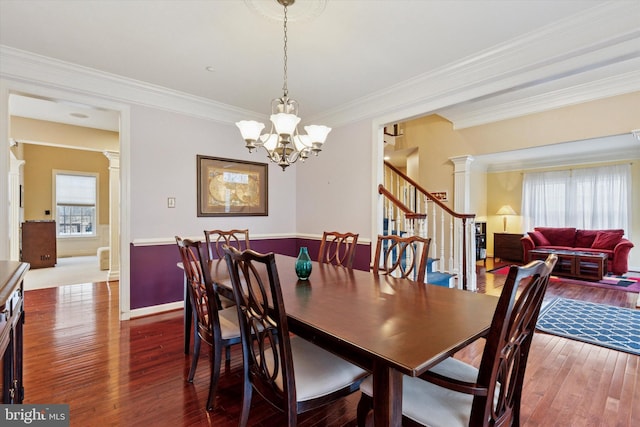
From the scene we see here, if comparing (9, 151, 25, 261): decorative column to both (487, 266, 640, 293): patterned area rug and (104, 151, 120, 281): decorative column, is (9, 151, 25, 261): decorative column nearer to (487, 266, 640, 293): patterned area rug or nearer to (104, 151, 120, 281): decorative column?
(104, 151, 120, 281): decorative column

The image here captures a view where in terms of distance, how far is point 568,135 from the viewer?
14.2 feet

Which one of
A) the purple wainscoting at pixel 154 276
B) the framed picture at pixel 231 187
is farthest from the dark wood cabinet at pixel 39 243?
the framed picture at pixel 231 187

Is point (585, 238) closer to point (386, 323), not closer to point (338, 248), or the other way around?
point (338, 248)

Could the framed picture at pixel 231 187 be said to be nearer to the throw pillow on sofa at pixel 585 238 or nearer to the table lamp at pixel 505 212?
the table lamp at pixel 505 212

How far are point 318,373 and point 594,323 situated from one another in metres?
3.51

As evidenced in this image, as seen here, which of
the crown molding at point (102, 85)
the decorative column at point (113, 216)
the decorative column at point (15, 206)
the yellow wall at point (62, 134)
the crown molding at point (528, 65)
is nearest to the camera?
the crown molding at point (528, 65)

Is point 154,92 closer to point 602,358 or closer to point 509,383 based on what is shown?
point 509,383

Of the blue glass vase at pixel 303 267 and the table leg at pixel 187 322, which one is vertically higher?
the blue glass vase at pixel 303 267

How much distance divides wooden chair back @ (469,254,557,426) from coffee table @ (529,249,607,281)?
5209 millimetres

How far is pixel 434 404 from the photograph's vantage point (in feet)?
3.66

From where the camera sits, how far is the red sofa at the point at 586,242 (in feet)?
18.0

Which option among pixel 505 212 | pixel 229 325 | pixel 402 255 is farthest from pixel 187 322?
pixel 505 212

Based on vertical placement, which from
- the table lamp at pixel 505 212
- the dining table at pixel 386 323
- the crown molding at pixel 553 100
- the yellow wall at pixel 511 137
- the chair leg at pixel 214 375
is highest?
the crown molding at pixel 553 100

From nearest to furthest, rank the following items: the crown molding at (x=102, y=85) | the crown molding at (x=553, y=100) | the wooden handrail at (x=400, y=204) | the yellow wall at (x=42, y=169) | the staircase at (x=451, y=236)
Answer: the crown molding at (x=102, y=85) → the wooden handrail at (x=400, y=204) → the staircase at (x=451, y=236) → the crown molding at (x=553, y=100) → the yellow wall at (x=42, y=169)
